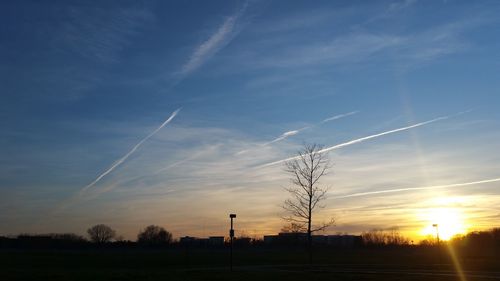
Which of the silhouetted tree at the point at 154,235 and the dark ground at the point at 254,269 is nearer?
the dark ground at the point at 254,269

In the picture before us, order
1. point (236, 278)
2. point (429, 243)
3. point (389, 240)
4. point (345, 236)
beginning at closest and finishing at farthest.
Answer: point (236, 278) → point (429, 243) → point (389, 240) → point (345, 236)

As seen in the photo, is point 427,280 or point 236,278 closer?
point 427,280

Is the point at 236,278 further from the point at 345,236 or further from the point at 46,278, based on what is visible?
the point at 345,236

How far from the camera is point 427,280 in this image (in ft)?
90.2

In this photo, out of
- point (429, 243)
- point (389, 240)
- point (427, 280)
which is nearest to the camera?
point (427, 280)

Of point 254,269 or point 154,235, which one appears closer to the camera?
point 254,269

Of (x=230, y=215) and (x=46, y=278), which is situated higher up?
(x=230, y=215)

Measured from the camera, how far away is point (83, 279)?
93.7ft

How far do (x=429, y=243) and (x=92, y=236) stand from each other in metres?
104

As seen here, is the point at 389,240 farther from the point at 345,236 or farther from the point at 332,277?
the point at 332,277

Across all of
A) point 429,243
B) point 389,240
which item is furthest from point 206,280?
point 389,240

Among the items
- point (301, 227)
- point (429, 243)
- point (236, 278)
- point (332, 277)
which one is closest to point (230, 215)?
point (301, 227)

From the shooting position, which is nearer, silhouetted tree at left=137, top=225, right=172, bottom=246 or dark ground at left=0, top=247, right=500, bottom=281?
dark ground at left=0, top=247, right=500, bottom=281

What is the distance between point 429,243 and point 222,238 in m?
60.3
